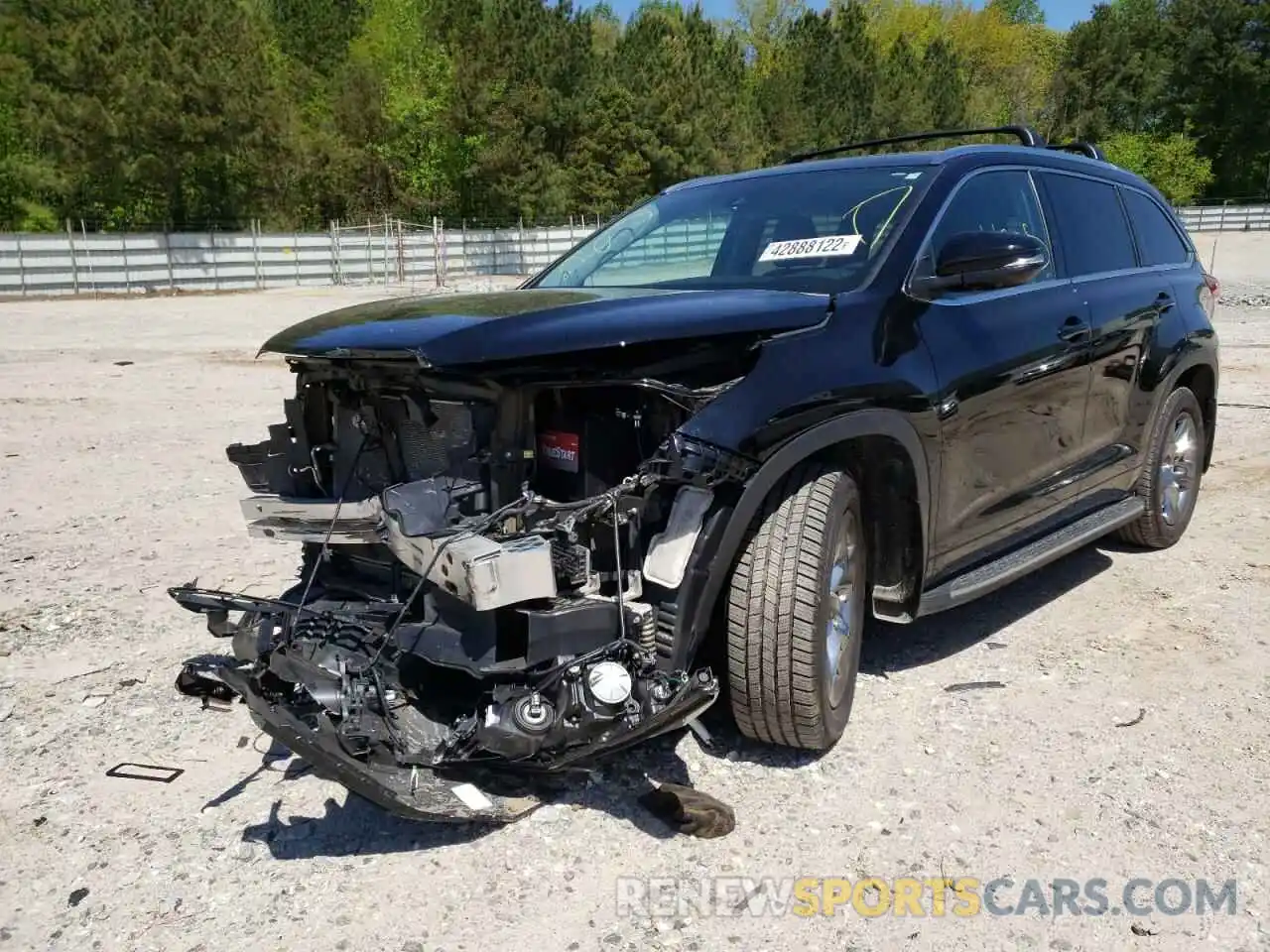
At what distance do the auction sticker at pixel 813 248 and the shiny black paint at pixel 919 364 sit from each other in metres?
0.15

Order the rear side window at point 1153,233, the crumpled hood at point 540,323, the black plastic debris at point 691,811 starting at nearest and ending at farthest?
the crumpled hood at point 540,323
the black plastic debris at point 691,811
the rear side window at point 1153,233

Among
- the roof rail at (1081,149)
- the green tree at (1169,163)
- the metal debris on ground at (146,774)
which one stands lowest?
the metal debris on ground at (146,774)

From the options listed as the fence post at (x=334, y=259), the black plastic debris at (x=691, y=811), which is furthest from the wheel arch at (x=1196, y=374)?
the fence post at (x=334, y=259)

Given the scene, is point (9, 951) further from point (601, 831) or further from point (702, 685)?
point (702, 685)

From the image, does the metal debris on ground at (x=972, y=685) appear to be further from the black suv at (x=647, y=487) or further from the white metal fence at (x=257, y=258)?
the white metal fence at (x=257, y=258)

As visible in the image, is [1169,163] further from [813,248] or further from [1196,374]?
[813,248]

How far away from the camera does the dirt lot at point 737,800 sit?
8.55ft

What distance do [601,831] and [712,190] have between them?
2.68m

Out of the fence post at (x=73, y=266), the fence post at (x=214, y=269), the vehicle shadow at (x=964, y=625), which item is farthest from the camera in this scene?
the fence post at (x=214, y=269)

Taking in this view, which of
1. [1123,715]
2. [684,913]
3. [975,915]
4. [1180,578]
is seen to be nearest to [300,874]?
[684,913]

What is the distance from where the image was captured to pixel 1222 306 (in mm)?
19391

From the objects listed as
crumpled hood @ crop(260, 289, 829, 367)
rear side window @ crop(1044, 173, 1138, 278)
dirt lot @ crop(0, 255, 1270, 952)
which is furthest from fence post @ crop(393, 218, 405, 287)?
crumpled hood @ crop(260, 289, 829, 367)

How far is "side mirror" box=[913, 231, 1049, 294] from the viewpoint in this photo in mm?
3330
